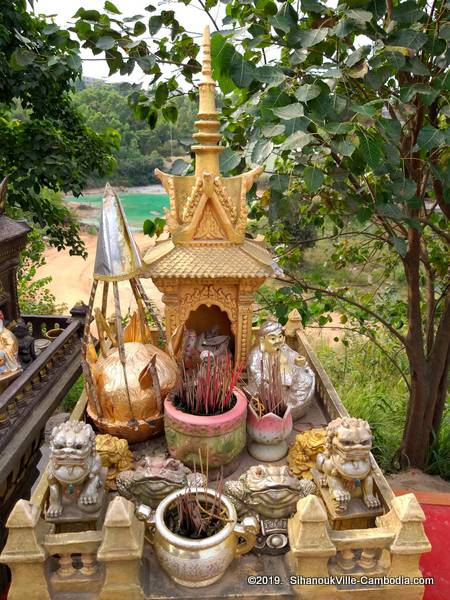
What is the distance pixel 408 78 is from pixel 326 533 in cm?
353

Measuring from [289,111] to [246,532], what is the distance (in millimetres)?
2192

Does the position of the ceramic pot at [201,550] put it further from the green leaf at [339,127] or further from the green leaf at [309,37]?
the green leaf at [309,37]

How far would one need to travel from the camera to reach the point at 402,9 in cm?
269

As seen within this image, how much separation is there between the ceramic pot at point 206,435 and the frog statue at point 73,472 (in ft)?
1.73

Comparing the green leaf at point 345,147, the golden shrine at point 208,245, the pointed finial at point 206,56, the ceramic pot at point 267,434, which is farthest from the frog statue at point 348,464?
the pointed finial at point 206,56

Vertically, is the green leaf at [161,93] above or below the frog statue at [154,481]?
above

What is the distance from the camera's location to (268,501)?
2572mm

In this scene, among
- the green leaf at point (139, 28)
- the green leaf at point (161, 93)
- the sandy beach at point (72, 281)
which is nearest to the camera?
the green leaf at point (139, 28)

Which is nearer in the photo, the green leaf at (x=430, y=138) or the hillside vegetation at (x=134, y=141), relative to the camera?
the green leaf at (x=430, y=138)

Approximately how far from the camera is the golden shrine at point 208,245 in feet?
11.5

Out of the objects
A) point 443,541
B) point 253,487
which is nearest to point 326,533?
point 253,487

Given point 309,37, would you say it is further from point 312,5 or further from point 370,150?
point 370,150

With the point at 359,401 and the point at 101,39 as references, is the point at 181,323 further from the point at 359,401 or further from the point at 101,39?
the point at 359,401


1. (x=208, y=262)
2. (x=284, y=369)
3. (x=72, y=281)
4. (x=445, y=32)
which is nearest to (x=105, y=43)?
(x=208, y=262)
